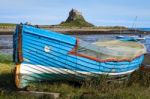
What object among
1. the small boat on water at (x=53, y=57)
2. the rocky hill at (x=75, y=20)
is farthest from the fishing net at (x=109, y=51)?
the rocky hill at (x=75, y=20)

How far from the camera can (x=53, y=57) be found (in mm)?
14328

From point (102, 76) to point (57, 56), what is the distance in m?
1.66

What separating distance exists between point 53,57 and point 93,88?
5.05 feet

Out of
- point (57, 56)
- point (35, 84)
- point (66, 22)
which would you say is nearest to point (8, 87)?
point (35, 84)

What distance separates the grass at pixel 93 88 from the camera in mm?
12664

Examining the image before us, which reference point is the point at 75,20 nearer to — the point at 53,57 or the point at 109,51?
the point at 109,51

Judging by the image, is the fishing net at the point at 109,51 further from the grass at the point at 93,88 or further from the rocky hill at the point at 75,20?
the rocky hill at the point at 75,20

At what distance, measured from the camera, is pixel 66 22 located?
149125 millimetres

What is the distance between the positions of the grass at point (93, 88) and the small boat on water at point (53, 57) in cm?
28

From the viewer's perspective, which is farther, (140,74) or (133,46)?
(133,46)

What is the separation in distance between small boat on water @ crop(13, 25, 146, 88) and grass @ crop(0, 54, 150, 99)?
28 centimetres

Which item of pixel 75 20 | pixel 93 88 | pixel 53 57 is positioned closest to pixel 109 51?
pixel 93 88

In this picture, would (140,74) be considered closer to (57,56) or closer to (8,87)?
(57,56)

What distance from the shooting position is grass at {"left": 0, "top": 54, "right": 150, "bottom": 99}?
12.7m
